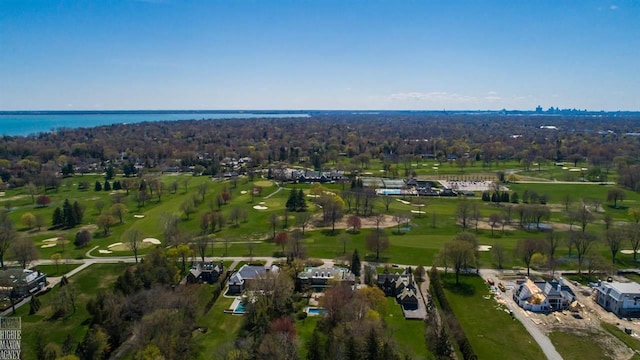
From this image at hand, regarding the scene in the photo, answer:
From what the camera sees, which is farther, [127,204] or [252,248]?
[127,204]

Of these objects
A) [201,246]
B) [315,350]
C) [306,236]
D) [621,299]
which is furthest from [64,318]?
[621,299]

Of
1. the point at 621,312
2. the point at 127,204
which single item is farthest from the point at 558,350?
the point at 127,204

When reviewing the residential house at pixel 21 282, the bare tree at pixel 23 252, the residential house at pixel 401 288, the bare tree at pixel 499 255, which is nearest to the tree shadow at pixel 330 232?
the residential house at pixel 401 288

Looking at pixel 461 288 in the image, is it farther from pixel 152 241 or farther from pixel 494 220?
pixel 152 241

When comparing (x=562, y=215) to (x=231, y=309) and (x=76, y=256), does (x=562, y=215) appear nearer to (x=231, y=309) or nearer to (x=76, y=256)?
(x=231, y=309)

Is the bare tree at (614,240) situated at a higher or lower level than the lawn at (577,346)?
higher

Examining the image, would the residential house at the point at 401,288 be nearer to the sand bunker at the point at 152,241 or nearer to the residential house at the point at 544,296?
the residential house at the point at 544,296

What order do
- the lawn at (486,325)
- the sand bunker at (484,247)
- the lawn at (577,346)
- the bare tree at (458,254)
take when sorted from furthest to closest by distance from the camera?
1. the sand bunker at (484,247)
2. the bare tree at (458,254)
3. the lawn at (486,325)
4. the lawn at (577,346)
